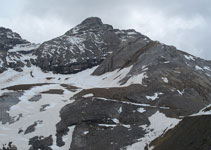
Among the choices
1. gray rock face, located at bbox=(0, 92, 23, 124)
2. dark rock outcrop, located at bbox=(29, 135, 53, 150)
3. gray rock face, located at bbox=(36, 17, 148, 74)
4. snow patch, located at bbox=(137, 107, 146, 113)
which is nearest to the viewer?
dark rock outcrop, located at bbox=(29, 135, 53, 150)

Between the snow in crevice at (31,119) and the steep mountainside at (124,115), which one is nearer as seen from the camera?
the steep mountainside at (124,115)

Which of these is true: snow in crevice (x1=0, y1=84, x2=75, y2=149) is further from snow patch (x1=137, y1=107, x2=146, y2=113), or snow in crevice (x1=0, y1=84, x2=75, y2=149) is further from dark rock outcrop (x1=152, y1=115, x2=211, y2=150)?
dark rock outcrop (x1=152, y1=115, x2=211, y2=150)

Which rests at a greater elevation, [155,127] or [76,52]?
[76,52]

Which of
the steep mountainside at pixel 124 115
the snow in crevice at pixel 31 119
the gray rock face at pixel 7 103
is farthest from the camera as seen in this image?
the gray rock face at pixel 7 103

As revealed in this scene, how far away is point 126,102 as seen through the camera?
5716cm

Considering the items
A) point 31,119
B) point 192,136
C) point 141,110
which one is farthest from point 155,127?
point 31,119

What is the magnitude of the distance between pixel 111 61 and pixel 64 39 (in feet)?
268

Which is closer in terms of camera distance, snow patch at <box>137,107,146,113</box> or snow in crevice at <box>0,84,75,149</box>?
snow in crevice at <box>0,84,75,149</box>

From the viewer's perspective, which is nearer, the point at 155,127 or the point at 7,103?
the point at 155,127

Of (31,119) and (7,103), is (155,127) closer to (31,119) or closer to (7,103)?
(31,119)

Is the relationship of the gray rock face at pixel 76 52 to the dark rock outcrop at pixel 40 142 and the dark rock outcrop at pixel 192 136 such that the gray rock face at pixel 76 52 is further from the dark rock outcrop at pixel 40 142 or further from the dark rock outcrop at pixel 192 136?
the dark rock outcrop at pixel 192 136

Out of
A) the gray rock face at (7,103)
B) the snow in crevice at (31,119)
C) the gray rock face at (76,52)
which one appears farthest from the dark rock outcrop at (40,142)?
the gray rock face at (76,52)

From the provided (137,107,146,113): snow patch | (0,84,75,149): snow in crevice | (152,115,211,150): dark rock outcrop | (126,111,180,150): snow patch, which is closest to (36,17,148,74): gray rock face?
(0,84,75,149): snow in crevice

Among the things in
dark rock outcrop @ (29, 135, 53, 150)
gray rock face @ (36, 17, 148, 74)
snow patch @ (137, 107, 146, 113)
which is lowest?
dark rock outcrop @ (29, 135, 53, 150)
